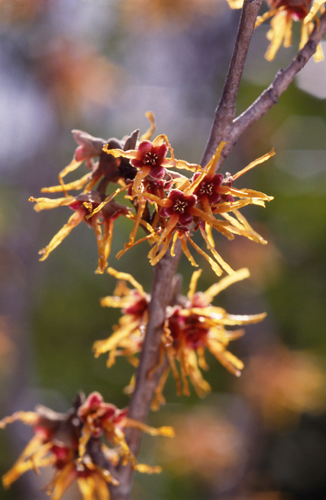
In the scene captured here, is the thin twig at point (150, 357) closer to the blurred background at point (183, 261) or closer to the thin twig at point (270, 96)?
the thin twig at point (270, 96)

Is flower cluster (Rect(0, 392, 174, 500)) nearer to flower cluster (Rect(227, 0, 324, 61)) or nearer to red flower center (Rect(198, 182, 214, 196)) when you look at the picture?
red flower center (Rect(198, 182, 214, 196))

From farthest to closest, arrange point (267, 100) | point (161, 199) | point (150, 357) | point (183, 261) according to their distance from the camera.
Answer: point (183, 261), point (150, 357), point (267, 100), point (161, 199)

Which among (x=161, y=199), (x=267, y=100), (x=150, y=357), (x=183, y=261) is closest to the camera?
(x=161, y=199)

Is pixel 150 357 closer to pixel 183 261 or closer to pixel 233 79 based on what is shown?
pixel 233 79

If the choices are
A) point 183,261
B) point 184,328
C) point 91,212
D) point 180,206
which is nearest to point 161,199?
point 180,206

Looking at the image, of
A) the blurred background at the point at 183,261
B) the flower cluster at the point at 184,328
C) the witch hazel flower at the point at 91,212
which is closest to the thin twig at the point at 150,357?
the flower cluster at the point at 184,328

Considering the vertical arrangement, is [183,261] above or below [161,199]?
above

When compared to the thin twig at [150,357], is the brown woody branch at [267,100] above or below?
above

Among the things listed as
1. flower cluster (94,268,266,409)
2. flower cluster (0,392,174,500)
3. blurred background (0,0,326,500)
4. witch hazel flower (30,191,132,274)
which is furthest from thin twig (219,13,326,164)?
blurred background (0,0,326,500)
